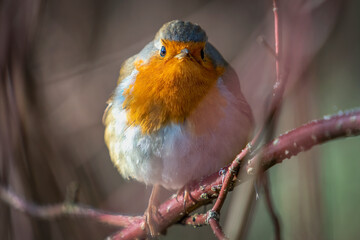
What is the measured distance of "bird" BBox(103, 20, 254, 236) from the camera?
172 cm

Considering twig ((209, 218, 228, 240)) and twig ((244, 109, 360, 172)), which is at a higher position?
twig ((244, 109, 360, 172))

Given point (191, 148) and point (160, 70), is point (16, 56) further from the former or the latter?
point (191, 148)

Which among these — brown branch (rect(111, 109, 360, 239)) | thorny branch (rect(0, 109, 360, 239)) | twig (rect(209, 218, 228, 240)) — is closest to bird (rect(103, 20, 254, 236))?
thorny branch (rect(0, 109, 360, 239))

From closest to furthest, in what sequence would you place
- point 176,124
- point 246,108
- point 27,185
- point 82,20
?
point 176,124 → point 246,108 → point 27,185 → point 82,20

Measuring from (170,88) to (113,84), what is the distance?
1773 mm

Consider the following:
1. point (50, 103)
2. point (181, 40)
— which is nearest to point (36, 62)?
point (50, 103)

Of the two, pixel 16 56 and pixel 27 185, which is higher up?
pixel 16 56

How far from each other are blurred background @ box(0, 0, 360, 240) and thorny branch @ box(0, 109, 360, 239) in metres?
0.14

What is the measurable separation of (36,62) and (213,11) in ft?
4.41

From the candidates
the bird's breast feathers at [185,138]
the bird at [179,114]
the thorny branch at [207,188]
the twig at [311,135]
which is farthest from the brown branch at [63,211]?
the twig at [311,135]

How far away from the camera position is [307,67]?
1.53 meters

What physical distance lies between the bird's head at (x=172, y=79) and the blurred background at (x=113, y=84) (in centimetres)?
29

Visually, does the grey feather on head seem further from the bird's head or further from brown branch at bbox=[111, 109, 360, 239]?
brown branch at bbox=[111, 109, 360, 239]

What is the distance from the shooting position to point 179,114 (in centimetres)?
172
